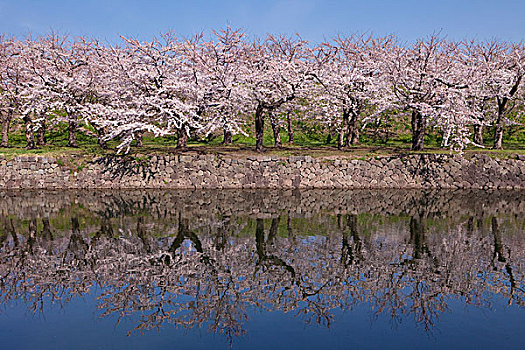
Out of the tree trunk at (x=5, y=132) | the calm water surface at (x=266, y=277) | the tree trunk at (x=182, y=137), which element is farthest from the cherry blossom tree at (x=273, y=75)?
the tree trunk at (x=5, y=132)

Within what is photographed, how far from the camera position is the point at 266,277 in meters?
10.9

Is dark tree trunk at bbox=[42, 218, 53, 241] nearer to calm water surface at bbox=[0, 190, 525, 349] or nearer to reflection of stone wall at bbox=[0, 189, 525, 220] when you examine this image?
calm water surface at bbox=[0, 190, 525, 349]

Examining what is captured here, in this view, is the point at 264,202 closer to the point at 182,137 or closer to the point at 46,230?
the point at 182,137

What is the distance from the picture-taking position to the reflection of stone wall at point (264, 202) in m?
19.8

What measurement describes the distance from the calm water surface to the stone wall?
319 inches

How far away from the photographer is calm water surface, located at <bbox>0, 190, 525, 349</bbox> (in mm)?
8141

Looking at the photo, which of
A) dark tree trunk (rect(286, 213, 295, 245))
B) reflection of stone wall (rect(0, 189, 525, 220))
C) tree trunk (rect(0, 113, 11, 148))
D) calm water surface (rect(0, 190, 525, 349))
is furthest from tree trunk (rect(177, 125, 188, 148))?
dark tree trunk (rect(286, 213, 295, 245))

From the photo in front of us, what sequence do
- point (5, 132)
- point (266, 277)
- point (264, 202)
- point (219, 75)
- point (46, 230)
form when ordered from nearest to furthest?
point (266, 277) < point (46, 230) < point (264, 202) < point (219, 75) < point (5, 132)

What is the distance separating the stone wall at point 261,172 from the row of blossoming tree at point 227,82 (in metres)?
1.89

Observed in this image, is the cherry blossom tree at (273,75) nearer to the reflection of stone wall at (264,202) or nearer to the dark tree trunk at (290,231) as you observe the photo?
the reflection of stone wall at (264,202)

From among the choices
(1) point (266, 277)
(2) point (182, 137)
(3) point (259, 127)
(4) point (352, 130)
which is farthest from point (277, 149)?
(1) point (266, 277)

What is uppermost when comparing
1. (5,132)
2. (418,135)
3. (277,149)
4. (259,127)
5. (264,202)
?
(259,127)

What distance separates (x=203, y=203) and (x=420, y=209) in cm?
1041

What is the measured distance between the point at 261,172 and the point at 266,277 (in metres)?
17.9
